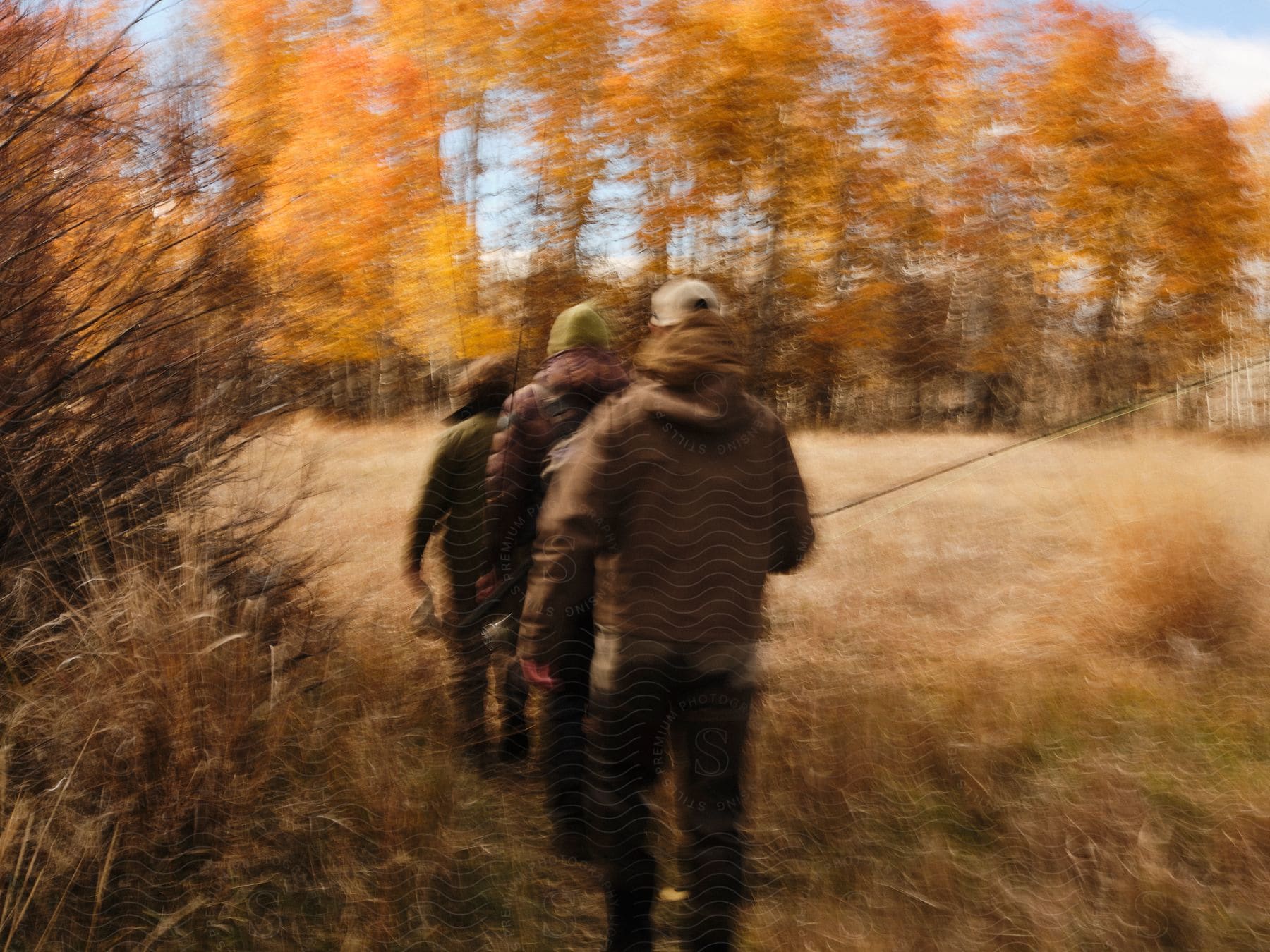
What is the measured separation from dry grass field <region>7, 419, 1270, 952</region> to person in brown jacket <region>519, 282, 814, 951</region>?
0.58m

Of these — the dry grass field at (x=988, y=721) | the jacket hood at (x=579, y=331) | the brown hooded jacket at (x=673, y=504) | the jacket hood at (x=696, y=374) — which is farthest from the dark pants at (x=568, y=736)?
the jacket hood at (x=579, y=331)

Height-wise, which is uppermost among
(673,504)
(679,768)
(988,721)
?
(673,504)

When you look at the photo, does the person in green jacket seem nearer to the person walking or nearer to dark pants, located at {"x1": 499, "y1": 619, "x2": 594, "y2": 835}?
the person walking

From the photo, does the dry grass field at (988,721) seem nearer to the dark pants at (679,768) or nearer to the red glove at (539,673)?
the dark pants at (679,768)

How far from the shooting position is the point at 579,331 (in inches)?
125

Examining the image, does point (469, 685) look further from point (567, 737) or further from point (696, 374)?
point (696, 374)

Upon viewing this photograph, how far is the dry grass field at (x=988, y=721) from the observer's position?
2914 mm

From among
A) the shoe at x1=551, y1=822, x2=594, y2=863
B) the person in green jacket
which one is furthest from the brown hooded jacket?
the person in green jacket

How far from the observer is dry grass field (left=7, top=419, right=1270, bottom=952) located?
9.11ft

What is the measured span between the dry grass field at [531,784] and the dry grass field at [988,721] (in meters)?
0.01

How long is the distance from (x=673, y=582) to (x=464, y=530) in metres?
1.73

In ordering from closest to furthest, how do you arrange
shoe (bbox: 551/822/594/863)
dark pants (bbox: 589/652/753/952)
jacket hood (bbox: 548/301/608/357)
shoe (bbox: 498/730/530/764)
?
dark pants (bbox: 589/652/753/952), shoe (bbox: 551/822/594/863), jacket hood (bbox: 548/301/608/357), shoe (bbox: 498/730/530/764)

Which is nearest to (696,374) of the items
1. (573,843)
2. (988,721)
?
(573,843)

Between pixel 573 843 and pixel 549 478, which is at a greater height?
pixel 549 478
